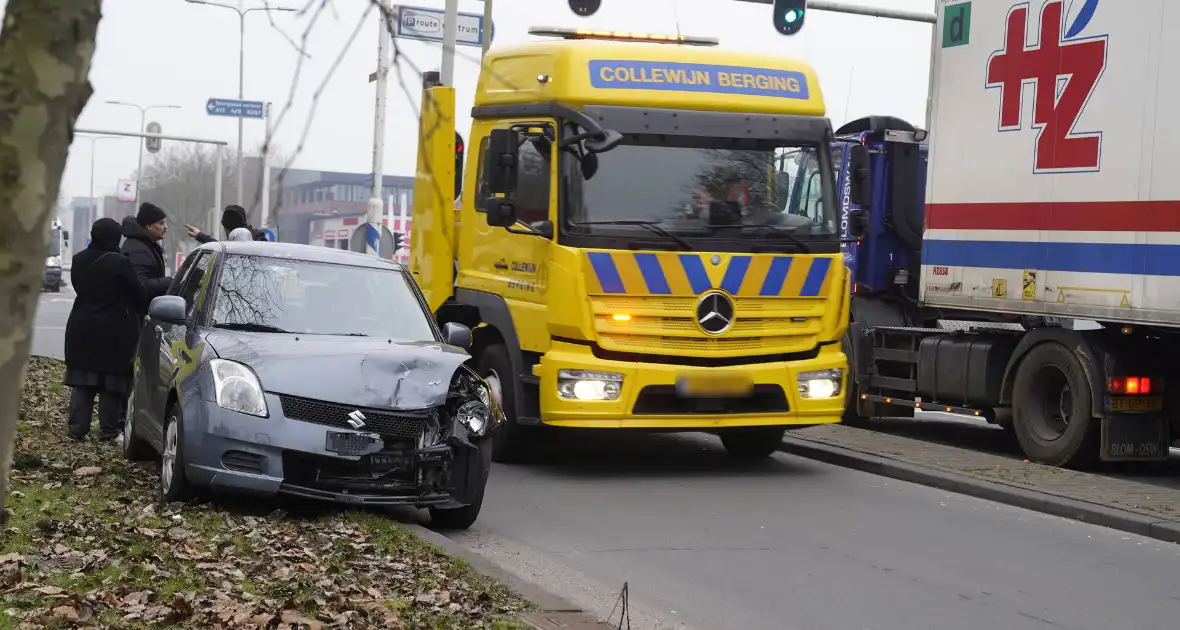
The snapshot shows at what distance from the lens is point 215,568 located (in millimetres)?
6312

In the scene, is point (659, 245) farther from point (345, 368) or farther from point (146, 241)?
point (146, 241)

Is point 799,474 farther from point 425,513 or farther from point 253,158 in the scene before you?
point 253,158

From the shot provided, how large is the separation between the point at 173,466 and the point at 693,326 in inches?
160

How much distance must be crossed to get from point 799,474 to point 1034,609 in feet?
15.6

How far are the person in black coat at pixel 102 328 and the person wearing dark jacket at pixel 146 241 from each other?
592mm

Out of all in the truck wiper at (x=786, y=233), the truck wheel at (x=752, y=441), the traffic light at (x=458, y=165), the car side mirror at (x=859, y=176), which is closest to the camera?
the truck wiper at (x=786, y=233)

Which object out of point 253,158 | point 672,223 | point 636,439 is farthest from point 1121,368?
point 253,158

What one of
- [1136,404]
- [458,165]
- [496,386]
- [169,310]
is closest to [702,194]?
[496,386]

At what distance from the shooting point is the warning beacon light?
1215cm

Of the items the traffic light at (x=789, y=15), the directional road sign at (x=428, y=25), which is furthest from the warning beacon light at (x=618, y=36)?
the traffic light at (x=789, y=15)

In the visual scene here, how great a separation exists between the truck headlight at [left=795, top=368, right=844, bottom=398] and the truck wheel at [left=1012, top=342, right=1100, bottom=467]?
190cm

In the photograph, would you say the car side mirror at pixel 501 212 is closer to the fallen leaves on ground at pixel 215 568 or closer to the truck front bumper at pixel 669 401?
the truck front bumper at pixel 669 401

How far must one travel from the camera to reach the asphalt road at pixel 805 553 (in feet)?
22.4

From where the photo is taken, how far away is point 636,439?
14094 millimetres
